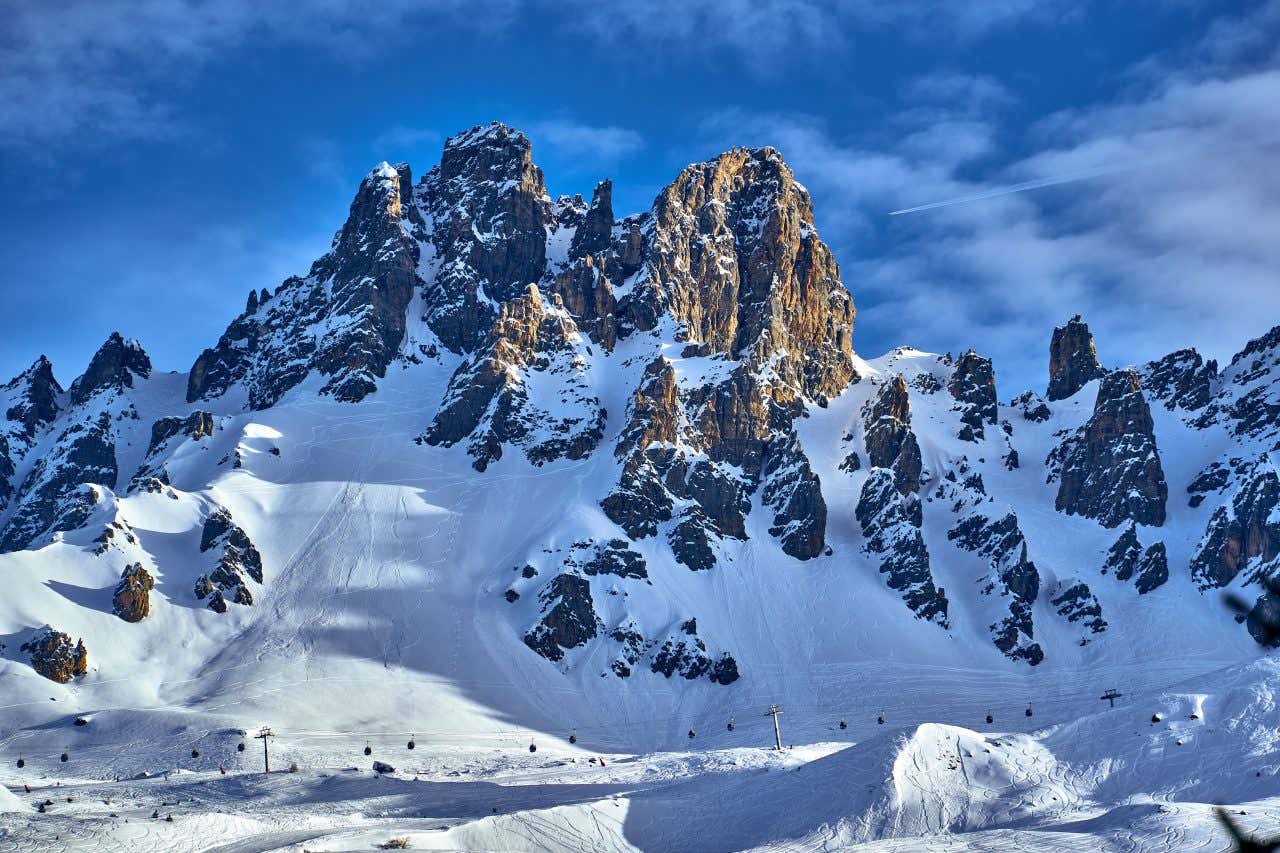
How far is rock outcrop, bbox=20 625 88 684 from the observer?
554ft

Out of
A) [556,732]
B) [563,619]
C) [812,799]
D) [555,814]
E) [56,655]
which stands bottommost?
[812,799]

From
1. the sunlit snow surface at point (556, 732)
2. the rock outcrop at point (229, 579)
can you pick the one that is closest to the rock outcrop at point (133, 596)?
the sunlit snow surface at point (556, 732)

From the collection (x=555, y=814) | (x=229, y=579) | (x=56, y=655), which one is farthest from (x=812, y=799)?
(x=229, y=579)

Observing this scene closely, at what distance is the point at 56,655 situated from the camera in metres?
171

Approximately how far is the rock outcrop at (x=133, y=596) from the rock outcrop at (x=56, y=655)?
11407mm

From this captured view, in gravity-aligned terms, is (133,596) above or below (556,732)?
above

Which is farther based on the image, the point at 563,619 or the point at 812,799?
the point at 563,619

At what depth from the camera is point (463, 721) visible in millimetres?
163125

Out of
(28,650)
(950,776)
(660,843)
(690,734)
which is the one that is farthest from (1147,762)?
(28,650)

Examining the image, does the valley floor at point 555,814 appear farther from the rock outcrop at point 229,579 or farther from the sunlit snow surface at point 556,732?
the rock outcrop at point 229,579

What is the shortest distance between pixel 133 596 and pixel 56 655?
1693cm

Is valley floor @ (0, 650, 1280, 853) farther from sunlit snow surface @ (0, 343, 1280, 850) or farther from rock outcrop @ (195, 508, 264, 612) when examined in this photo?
rock outcrop @ (195, 508, 264, 612)

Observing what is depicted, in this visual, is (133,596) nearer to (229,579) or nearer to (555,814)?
(229,579)

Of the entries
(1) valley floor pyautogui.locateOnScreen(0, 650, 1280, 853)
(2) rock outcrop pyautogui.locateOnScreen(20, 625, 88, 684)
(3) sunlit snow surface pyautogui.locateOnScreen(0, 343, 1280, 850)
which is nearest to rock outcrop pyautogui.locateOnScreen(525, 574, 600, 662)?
(3) sunlit snow surface pyautogui.locateOnScreen(0, 343, 1280, 850)
